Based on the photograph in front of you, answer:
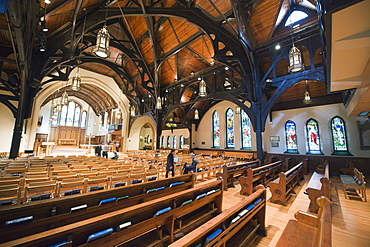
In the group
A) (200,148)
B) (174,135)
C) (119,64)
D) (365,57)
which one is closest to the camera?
(365,57)

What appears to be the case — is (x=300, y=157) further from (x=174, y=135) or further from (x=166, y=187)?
(x=174, y=135)

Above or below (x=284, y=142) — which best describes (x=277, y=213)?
below

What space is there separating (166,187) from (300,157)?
29.6ft

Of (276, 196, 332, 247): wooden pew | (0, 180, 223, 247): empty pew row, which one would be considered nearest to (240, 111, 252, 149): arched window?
(0, 180, 223, 247): empty pew row

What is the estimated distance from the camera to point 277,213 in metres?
3.05

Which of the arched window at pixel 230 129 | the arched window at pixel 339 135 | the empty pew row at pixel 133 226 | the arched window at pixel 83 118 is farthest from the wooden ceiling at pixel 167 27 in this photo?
the arched window at pixel 83 118

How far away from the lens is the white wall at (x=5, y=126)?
8.04 m

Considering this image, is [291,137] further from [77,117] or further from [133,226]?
[77,117]

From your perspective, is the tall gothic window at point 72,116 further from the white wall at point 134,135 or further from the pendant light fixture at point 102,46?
the pendant light fixture at point 102,46

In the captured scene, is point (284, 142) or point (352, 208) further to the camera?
point (284, 142)

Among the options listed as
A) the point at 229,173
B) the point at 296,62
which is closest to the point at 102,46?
the point at 296,62

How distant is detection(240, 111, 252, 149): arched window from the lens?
36.7ft

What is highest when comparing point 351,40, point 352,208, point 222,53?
point 222,53

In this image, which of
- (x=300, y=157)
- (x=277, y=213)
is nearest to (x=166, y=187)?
(x=277, y=213)
